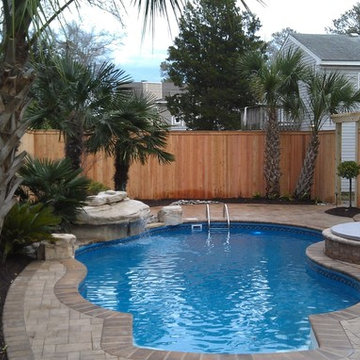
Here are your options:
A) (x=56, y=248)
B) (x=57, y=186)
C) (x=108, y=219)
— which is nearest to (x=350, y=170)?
(x=108, y=219)

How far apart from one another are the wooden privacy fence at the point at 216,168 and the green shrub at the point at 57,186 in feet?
18.6

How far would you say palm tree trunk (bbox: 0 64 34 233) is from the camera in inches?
131

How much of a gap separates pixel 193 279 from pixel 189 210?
18.6 feet

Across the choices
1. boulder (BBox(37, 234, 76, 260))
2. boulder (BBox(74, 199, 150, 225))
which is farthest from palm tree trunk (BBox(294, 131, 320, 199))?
boulder (BBox(37, 234, 76, 260))

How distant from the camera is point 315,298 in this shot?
640cm

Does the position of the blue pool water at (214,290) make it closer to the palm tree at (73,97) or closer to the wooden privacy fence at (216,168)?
the palm tree at (73,97)

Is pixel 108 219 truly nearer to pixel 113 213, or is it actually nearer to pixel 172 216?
pixel 113 213

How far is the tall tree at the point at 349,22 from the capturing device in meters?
37.7

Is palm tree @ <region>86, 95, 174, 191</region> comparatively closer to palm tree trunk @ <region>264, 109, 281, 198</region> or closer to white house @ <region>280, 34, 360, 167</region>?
A: palm tree trunk @ <region>264, 109, 281, 198</region>

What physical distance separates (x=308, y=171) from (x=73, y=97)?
7.54 m

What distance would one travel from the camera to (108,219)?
936 cm

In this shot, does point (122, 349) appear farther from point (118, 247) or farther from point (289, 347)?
point (118, 247)

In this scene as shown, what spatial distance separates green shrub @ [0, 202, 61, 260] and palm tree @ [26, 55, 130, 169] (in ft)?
7.36

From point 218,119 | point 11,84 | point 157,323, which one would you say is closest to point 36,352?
point 157,323
